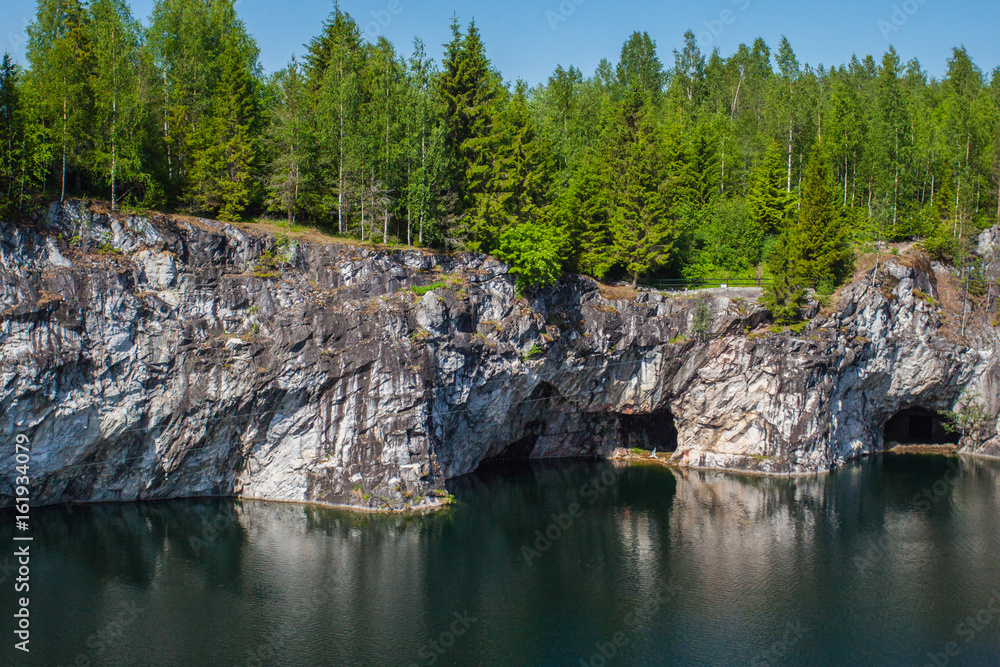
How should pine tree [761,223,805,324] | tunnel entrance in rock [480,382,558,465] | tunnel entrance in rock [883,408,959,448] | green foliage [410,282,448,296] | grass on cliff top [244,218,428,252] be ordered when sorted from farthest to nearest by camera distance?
tunnel entrance in rock [883,408,959,448] < pine tree [761,223,805,324] < tunnel entrance in rock [480,382,558,465] < grass on cliff top [244,218,428,252] < green foliage [410,282,448,296]

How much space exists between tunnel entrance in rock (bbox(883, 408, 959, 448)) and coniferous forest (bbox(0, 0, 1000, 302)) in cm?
1189

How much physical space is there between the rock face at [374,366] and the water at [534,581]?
10.1ft

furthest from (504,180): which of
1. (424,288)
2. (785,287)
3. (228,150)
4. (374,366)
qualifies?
(785,287)

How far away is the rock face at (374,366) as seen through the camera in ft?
121

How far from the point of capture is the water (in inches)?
1024

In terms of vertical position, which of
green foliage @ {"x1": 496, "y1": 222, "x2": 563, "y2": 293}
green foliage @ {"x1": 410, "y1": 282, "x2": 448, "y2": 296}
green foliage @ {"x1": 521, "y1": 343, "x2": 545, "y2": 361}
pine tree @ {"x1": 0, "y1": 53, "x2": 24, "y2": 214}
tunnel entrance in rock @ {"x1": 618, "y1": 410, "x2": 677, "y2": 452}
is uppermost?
pine tree @ {"x1": 0, "y1": 53, "x2": 24, "y2": 214}

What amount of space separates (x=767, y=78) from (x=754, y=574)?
224 feet

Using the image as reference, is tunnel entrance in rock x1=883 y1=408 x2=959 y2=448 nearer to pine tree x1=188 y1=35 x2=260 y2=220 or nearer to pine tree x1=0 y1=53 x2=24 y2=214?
pine tree x1=188 y1=35 x2=260 y2=220

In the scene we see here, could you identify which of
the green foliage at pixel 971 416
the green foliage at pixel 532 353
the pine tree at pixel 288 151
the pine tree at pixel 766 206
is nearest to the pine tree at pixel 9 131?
the pine tree at pixel 288 151

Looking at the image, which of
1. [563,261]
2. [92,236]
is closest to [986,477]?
[563,261]

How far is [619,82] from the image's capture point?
8719cm

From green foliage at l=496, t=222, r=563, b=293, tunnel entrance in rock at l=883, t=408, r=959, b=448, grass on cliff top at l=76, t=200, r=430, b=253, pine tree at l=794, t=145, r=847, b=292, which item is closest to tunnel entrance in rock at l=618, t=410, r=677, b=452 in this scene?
green foliage at l=496, t=222, r=563, b=293

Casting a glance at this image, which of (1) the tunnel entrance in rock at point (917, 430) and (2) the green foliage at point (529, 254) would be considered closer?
(2) the green foliage at point (529, 254)

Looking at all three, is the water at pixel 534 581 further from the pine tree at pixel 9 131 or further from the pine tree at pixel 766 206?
the pine tree at pixel 766 206
